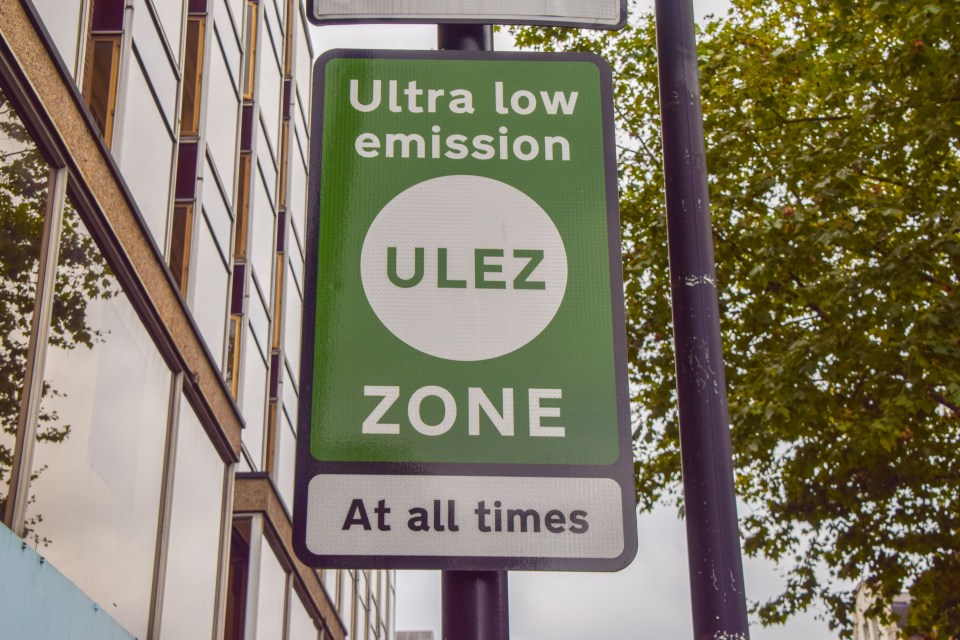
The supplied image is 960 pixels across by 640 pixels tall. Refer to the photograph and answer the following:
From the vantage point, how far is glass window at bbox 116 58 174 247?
10461 millimetres

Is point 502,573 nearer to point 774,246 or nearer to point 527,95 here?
point 527,95

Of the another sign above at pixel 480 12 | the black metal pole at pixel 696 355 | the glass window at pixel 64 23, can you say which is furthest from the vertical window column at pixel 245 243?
the another sign above at pixel 480 12

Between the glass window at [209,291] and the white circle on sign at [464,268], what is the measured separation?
34.2 feet

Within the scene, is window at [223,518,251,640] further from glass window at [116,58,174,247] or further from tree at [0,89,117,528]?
tree at [0,89,117,528]

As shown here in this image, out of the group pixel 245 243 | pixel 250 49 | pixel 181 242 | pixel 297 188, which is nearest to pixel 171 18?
pixel 181 242

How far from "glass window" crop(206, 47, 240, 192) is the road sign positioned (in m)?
11.3

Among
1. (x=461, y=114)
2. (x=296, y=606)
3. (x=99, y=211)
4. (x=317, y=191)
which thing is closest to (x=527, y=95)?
(x=461, y=114)

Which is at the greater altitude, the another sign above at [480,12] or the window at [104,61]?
the window at [104,61]

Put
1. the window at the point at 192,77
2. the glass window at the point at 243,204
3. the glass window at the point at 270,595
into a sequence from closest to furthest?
Answer: the window at the point at 192,77
the glass window at the point at 270,595
the glass window at the point at 243,204

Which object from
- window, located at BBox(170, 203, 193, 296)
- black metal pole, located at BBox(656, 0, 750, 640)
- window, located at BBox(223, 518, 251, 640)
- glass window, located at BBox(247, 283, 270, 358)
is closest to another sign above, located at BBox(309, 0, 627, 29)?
black metal pole, located at BBox(656, 0, 750, 640)

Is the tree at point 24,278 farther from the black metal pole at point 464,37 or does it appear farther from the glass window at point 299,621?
the glass window at point 299,621

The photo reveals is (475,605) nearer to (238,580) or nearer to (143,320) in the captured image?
(143,320)

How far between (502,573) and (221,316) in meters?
12.3

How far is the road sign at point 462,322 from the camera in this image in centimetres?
240
